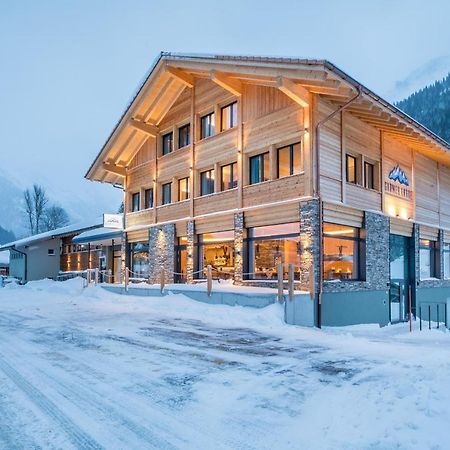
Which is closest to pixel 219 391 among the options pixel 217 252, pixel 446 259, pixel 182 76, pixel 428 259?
pixel 217 252

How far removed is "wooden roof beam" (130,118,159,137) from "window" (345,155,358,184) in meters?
11.1

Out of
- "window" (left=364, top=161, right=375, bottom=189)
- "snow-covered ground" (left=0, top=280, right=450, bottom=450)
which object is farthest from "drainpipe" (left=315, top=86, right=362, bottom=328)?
"snow-covered ground" (left=0, top=280, right=450, bottom=450)

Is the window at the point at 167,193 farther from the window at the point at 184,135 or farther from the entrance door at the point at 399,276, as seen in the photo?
the entrance door at the point at 399,276

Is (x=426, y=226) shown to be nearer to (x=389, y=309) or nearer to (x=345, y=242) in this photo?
(x=389, y=309)

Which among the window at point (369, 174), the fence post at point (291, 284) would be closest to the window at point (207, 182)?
the window at point (369, 174)

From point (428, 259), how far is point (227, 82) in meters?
12.8

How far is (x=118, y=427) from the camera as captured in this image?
4137 mm

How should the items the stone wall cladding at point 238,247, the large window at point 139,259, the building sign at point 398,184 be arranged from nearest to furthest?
the stone wall cladding at point 238,247, the building sign at point 398,184, the large window at point 139,259

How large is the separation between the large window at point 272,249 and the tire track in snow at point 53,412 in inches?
401

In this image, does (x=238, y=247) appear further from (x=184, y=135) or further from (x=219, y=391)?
(x=219, y=391)

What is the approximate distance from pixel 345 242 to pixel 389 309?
379 centimetres

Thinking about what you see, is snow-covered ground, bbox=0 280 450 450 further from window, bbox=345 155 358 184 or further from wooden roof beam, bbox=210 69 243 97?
wooden roof beam, bbox=210 69 243 97

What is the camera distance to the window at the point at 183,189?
68.0ft

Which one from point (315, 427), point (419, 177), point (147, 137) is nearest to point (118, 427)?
point (315, 427)
